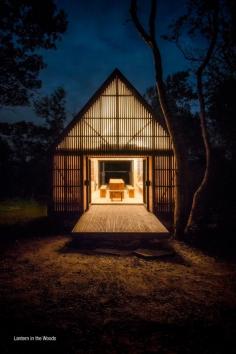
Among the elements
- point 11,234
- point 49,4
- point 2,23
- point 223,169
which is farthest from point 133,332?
point 2,23

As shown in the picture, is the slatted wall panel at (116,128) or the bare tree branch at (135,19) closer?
the bare tree branch at (135,19)

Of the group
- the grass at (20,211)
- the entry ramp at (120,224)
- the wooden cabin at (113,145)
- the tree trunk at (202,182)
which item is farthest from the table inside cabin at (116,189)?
the tree trunk at (202,182)

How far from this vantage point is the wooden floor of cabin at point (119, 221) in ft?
31.7

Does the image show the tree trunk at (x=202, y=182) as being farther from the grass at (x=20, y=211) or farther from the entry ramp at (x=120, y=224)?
the grass at (x=20, y=211)

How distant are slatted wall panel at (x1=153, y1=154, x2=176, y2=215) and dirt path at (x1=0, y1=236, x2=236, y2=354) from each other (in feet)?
15.5

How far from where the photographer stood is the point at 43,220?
13828 mm

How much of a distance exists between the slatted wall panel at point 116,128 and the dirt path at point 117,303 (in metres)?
6.06

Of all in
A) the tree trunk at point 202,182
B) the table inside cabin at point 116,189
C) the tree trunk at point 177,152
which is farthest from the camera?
the table inside cabin at point 116,189

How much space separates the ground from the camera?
4.07 metres

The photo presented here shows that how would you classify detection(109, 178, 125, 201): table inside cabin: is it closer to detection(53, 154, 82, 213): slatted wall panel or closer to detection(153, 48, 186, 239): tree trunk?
detection(53, 154, 82, 213): slatted wall panel

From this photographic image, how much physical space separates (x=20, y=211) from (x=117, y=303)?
42.4 feet

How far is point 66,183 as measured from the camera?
13.2m

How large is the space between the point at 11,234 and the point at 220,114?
2307cm

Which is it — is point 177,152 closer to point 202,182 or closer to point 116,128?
point 202,182
